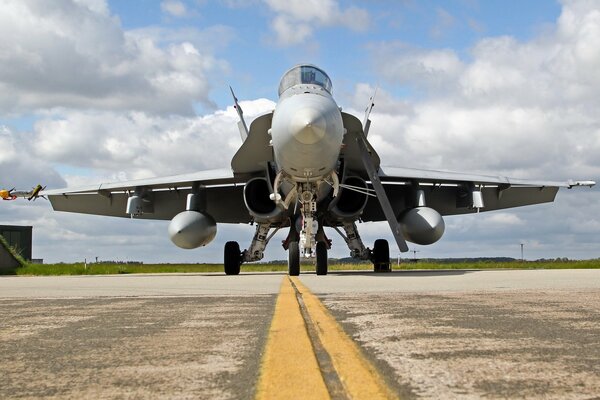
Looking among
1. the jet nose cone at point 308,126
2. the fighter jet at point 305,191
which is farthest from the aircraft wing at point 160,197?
the jet nose cone at point 308,126

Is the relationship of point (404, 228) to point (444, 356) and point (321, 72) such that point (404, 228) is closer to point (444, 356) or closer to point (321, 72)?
point (321, 72)

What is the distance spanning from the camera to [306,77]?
1582 cm

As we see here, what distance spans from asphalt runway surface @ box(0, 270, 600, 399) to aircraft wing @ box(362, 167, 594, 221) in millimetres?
14254

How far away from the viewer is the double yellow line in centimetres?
236

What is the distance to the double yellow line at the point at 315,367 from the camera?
236cm

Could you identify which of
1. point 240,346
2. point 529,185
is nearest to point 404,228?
point 529,185

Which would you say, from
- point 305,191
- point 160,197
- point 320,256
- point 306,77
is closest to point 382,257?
point 320,256

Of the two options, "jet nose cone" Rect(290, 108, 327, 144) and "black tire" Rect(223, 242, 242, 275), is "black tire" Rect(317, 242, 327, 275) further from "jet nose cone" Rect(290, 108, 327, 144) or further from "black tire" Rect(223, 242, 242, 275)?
"black tire" Rect(223, 242, 242, 275)

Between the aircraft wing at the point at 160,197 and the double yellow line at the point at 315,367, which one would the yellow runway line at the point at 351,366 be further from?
the aircraft wing at the point at 160,197

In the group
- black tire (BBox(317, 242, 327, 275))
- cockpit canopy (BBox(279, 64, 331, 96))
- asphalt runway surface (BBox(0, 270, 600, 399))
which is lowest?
asphalt runway surface (BBox(0, 270, 600, 399))

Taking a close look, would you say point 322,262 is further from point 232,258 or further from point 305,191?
point 232,258

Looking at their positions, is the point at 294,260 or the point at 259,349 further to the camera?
the point at 294,260

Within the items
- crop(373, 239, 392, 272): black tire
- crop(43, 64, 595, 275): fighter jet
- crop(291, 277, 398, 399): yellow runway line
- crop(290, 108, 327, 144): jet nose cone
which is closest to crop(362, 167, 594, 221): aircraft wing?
crop(43, 64, 595, 275): fighter jet

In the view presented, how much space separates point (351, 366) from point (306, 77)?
13.4m
